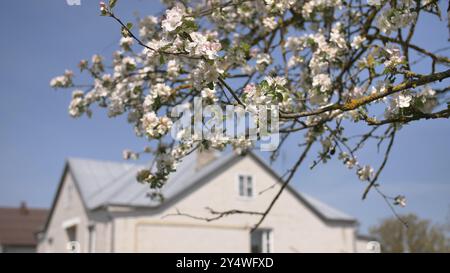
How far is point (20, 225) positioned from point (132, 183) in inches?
651

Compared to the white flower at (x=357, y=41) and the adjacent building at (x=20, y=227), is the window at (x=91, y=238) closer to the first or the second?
the adjacent building at (x=20, y=227)

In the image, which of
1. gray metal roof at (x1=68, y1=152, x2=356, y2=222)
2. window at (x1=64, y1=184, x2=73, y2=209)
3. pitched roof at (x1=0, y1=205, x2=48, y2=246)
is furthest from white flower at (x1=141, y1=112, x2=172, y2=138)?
pitched roof at (x1=0, y1=205, x2=48, y2=246)

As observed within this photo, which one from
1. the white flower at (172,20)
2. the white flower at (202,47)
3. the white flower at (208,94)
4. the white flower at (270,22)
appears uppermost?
the white flower at (270,22)

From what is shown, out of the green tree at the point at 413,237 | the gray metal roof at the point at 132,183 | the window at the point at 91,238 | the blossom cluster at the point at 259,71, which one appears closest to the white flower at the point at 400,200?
the blossom cluster at the point at 259,71

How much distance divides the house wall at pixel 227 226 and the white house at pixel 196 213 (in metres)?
0.03

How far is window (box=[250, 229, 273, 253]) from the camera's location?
19.4 meters

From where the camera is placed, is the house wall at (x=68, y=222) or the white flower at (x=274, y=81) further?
the house wall at (x=68, y=222)

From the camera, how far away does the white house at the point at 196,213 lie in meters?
17.5

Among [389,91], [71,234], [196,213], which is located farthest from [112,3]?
[71,234]

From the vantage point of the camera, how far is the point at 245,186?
19.8 meters

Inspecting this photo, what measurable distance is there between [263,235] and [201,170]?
10.4 ft

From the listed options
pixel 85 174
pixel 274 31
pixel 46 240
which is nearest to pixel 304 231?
pixel 85 174
